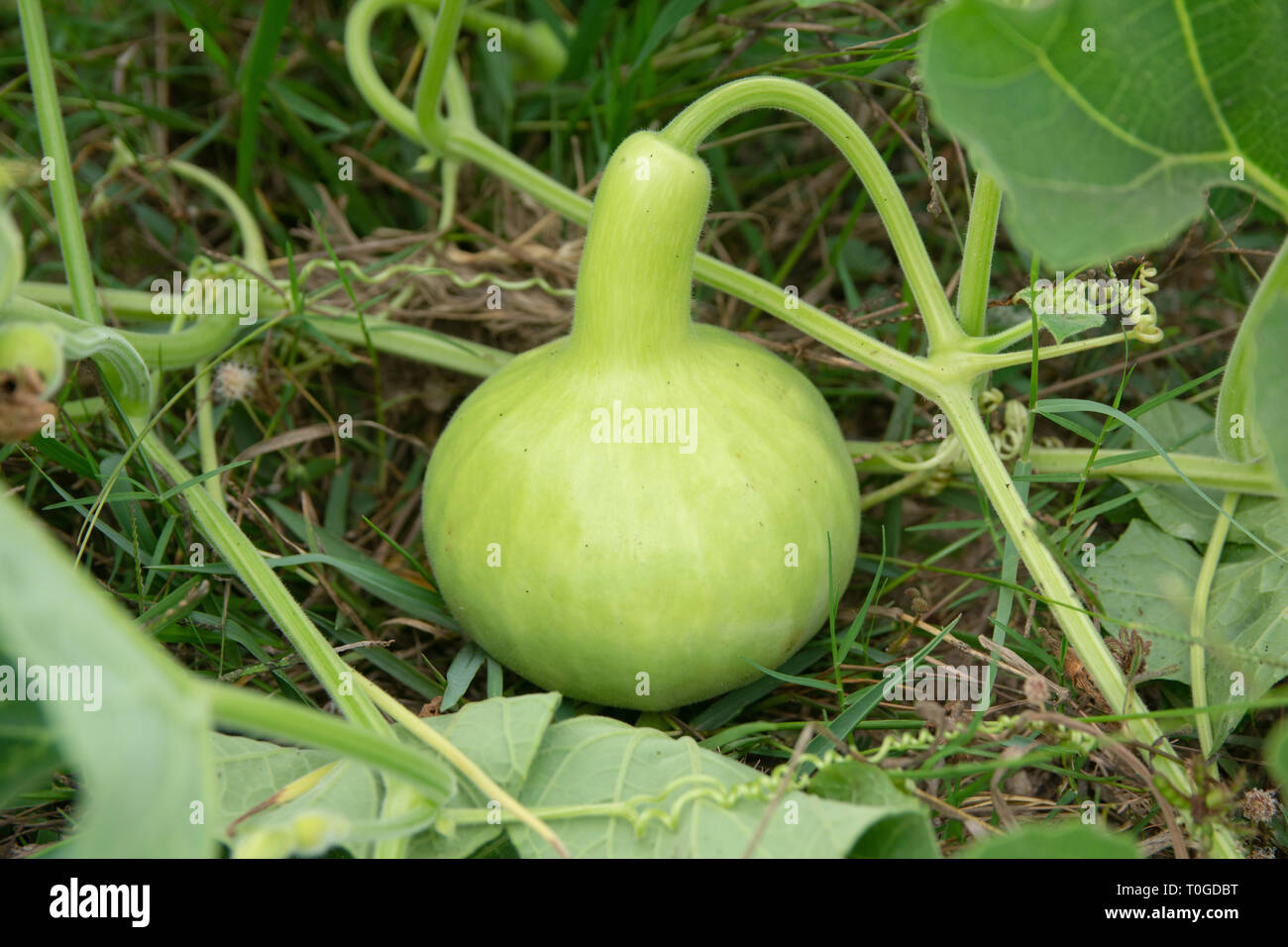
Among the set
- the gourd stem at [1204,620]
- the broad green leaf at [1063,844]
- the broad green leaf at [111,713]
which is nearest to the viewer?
the broad green leaf at [111,713]

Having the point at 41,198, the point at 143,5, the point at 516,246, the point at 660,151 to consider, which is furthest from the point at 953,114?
the point at 143,5

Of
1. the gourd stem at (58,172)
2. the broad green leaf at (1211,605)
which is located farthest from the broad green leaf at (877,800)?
the gourd stem at (58,172)

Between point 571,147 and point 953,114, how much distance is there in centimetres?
132

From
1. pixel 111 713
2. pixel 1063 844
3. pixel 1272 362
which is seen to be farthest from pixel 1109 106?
pixel 111 713

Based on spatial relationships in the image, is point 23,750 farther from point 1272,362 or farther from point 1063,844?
point 1272,362

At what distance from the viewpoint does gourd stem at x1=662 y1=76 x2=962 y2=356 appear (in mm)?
1360

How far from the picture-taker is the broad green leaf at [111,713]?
70 cm

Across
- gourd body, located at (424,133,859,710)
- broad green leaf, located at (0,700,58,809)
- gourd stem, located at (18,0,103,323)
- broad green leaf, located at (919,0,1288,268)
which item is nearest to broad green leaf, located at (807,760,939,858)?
gourd body, located at (424,133,859,710)

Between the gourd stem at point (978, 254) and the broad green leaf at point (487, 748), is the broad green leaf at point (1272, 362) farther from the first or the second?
the broad green leaf at point (487, 748)

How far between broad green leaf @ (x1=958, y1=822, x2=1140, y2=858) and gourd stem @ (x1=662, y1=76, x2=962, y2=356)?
703 mm

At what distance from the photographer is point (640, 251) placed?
134cm

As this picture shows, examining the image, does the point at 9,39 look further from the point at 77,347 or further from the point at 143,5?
the point at 77,347

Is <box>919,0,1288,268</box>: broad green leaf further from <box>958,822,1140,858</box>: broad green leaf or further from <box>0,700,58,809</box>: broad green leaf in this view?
<box>0,700,58,809</box>: broad green leaf

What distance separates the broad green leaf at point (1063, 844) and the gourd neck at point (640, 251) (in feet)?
2.37
